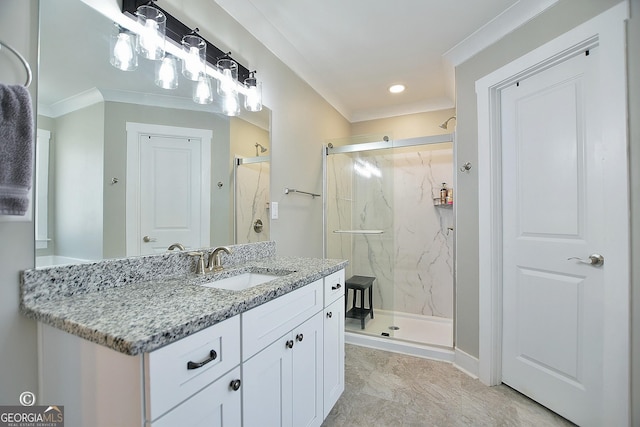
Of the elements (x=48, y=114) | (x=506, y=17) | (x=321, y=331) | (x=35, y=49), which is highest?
(x=506, y=17)

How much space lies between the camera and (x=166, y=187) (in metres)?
1.33

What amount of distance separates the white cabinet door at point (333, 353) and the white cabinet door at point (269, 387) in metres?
0.35

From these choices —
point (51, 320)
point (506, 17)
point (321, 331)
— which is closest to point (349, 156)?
point (506, 17)

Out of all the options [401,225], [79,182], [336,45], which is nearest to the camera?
[79,182]

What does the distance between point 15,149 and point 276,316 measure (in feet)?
3.07

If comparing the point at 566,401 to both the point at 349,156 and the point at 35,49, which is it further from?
the point at 35,49

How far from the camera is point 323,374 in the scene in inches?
57.7

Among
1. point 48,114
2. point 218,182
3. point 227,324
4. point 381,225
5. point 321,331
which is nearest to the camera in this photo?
point 227,324

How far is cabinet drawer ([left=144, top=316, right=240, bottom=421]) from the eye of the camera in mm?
654

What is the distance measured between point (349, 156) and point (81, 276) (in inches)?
96.4

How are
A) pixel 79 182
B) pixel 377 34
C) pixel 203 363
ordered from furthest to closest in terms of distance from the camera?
pixel 377 34
pixel 79 182
pixel 203 363

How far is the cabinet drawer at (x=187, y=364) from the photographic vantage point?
0.65 meters

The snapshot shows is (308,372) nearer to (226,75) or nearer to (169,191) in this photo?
(169,191)

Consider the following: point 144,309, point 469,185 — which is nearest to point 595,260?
point 469,185
